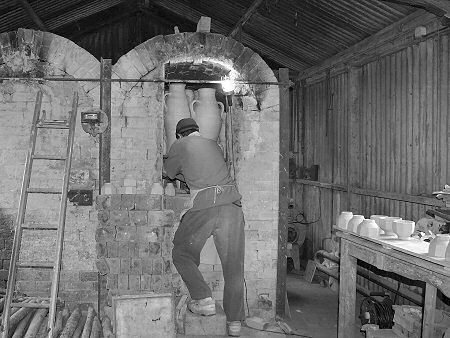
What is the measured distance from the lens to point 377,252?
3939 mm

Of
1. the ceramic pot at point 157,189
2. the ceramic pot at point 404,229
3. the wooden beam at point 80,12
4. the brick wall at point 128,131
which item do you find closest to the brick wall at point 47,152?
the brick wall at point 128,131

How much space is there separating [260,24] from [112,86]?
4.30 m

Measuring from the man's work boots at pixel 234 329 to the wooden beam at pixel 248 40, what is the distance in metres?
6.06

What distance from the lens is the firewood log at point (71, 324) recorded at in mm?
4645

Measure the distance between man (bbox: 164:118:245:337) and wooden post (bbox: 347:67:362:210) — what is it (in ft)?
9.19

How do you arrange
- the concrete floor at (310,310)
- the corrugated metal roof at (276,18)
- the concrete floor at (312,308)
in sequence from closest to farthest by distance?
the concrete floor at (310,310)
the concrete floor at (312,308)
the corrugated metal roof at (276,18)

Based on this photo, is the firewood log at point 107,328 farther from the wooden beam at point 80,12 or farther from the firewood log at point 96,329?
the wooden beam at point 80,12

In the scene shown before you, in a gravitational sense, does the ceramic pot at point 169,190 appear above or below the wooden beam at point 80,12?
below

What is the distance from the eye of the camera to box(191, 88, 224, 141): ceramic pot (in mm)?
5906

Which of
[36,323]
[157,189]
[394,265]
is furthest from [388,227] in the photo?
[36,323]

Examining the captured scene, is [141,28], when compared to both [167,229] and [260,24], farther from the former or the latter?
[167,229]

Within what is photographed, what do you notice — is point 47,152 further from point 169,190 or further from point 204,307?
point 204,307

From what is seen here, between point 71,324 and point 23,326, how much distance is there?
47 cm

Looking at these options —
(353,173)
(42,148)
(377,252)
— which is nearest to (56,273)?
(42,148)
